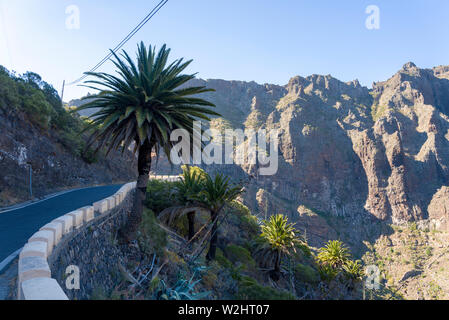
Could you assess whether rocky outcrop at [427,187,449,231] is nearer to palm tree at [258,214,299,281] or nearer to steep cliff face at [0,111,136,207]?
palm tree at [258,214,299,281]

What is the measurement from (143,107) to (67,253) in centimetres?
615

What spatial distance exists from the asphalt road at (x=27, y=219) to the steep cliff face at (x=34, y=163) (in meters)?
2.25

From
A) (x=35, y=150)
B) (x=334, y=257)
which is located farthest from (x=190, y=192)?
(x=334, y=257)

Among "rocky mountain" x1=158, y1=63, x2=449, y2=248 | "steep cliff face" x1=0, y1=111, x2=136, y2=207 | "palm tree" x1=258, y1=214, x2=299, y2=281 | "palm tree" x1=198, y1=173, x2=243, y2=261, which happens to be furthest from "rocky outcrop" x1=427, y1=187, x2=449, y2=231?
"steep cliff face" x1=0, y1=111, x2=136, y2=207

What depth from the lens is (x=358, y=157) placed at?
158m

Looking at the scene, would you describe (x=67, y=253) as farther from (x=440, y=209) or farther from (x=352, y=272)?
(x=440, y=209)

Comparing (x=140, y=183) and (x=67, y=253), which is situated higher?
(x=140, y=183)

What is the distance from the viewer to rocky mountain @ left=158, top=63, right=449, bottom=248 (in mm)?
134000

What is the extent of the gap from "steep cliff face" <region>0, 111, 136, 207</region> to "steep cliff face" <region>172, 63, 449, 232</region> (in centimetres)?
9182

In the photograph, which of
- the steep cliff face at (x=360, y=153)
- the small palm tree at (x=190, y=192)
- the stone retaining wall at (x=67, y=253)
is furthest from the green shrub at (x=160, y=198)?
the steep cliff face at (x=360, y=153)

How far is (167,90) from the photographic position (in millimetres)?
11430

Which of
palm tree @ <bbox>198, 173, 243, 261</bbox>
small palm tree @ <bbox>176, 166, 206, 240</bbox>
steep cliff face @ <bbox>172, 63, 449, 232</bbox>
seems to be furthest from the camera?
steep cliff face @ <bbox>172, 63, 449, 232</bbox>
